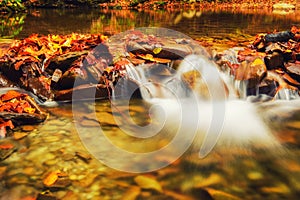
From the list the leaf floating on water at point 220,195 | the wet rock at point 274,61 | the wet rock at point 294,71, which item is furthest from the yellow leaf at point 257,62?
the leaf floating on water at point 220,195

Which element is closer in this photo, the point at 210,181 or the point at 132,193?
the point at 132,193

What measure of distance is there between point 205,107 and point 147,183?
2.54 meters

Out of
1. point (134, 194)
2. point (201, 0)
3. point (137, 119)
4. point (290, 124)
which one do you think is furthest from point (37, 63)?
point (201, 0)

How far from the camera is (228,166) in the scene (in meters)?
3.40

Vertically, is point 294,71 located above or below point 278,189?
above

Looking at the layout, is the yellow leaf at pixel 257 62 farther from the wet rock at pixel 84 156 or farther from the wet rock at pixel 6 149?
the wet rock at pixel 6 149

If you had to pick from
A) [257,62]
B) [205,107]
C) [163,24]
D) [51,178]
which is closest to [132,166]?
[51,178]

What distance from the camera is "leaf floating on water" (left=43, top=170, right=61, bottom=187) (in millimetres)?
2956

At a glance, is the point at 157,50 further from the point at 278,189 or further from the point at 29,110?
the point at 278,189

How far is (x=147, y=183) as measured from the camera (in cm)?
303

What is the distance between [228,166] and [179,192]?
2.70ft

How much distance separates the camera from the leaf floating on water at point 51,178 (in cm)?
296

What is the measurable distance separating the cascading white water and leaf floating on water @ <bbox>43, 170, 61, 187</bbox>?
179cm

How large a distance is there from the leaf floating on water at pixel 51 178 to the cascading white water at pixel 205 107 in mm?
1791
